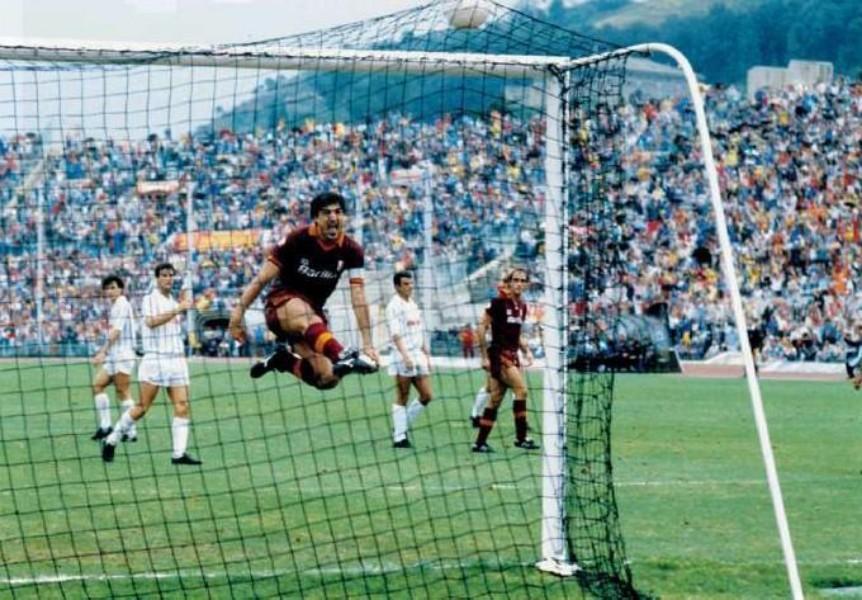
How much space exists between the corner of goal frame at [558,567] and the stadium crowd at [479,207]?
1417 cm

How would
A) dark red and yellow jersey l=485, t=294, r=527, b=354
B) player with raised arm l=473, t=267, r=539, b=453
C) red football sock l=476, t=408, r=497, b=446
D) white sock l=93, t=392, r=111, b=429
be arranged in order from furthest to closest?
white sock l=93, t=392, r=111, b=429
dark red and yellow jersey l=485, t=294, r=527, b=354
player with raised arm l=473, t=267, r=539, b=453
red football sock l=476, t=408, r=497, b=446

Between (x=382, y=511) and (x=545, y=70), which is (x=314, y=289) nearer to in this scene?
(x=545, y=70)

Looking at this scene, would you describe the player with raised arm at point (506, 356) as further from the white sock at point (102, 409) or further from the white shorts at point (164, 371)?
the white sock at point (102, 409)

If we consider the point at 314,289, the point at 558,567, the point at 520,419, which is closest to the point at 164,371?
the point at 520,419

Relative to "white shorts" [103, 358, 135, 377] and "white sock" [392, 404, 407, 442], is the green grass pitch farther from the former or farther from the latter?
"white shorts" [103, 358, 135, 377]

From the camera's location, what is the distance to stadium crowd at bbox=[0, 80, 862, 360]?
28.6 meters

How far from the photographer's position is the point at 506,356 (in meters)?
16.8

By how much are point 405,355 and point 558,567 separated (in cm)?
793

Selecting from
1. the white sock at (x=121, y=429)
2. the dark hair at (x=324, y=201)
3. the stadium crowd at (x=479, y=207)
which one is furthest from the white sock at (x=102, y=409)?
the dark hair at (x=324, y=201)

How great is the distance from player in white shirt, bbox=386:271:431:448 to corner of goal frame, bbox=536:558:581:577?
24.3ft

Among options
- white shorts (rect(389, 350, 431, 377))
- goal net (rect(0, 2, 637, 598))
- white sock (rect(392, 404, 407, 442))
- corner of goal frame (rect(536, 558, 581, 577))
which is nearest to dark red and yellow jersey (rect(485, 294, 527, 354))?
white shorts (rect(389, 350, 431, 377))

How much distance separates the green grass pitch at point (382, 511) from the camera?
9.42 meters

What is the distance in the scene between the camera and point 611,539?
10.1m

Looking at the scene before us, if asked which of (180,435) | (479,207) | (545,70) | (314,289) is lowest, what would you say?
(180,435)
